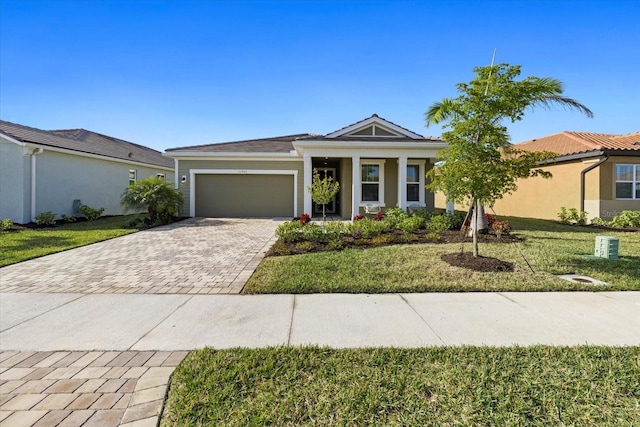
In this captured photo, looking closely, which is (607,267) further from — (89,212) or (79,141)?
(79,141)

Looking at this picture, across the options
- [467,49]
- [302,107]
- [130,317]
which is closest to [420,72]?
[467,49]

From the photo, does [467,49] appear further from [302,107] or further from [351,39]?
[302,107]

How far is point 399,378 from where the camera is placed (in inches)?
99.8

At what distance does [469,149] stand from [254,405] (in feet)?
18.6

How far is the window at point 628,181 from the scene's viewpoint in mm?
13711

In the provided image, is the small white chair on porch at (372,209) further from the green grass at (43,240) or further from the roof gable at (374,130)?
the green grass at (43,240)

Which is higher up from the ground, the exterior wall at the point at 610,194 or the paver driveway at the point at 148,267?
the exterior wall at the point at 610,194

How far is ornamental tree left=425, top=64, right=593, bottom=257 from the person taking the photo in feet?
18.9

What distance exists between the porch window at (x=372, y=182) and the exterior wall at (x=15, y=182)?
14.2 m

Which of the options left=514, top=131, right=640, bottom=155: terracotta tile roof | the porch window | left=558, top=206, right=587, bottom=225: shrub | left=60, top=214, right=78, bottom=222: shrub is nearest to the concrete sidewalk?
the porch window

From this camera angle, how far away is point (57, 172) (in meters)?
14.1

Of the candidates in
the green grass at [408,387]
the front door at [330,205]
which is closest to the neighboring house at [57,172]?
the front door at [330,205]

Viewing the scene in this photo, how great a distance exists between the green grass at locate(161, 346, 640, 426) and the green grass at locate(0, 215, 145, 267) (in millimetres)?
7014

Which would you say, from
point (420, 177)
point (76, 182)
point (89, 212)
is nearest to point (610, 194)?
point (420, 177)
